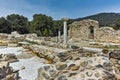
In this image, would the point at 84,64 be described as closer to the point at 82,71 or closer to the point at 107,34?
the point at 82,71

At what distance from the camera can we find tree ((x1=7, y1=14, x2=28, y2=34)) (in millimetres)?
78250

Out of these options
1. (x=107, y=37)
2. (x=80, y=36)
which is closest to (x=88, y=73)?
(x=107, y=37)

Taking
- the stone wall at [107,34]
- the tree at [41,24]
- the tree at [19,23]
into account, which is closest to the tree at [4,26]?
the tree at [19,23]

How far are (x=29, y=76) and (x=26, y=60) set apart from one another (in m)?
→ 1.86

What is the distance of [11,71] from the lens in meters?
11.0

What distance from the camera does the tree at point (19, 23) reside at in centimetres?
7825

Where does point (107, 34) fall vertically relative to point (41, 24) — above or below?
below

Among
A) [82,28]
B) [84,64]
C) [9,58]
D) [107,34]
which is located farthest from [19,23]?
[84,64]

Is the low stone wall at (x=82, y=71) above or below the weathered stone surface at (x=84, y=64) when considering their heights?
below

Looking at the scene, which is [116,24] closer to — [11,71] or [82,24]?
[82,24]

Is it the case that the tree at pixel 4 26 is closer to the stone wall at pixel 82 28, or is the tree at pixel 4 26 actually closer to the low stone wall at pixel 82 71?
the stone wall at pixel 82 28

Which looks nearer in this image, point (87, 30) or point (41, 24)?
point (87, 30)

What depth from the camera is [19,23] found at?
274 ft

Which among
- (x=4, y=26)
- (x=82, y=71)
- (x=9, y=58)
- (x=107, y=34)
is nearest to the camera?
(x=82, y=71)
